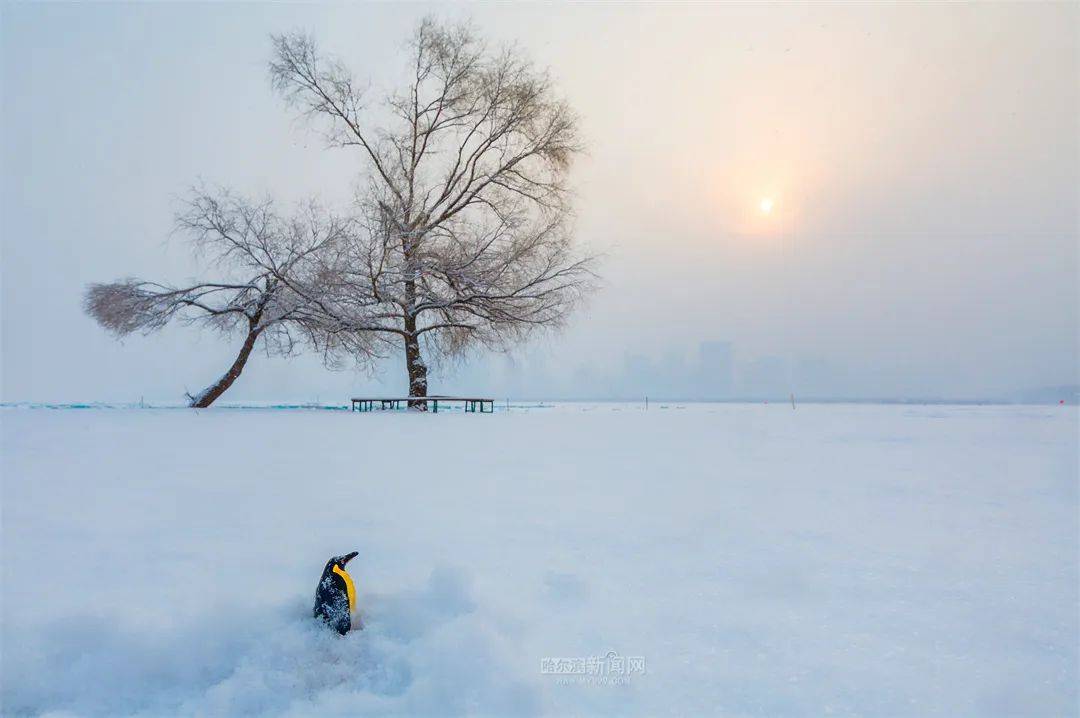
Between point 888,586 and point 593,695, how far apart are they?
1.50 metres

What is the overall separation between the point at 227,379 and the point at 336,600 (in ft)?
58.8

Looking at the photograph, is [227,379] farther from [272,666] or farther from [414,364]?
[272,666]

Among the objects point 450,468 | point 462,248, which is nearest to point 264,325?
point 462,248

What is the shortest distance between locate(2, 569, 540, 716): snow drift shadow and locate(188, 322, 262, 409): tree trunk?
17.1 metres

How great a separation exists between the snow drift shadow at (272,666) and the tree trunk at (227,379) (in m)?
17.1

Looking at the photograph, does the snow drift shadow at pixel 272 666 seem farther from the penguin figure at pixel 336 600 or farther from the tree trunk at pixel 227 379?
the tree trunk at pixel 227 379

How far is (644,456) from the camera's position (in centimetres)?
707

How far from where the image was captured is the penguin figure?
7.43ft

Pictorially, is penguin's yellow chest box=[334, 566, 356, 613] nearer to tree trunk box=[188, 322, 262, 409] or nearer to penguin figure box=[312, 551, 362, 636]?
penguin figure box=[312, 551, 362, 636]

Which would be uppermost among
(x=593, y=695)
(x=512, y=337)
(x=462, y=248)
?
(x=462, y=248)

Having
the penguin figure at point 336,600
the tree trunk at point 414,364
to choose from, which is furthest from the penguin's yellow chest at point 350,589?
the tree trunk at point 414,364

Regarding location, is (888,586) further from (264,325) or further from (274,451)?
(264,325)

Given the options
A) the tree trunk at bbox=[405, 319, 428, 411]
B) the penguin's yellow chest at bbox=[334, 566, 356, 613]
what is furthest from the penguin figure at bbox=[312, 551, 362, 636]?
the tree trunk at bbox=[405, 319, 428, 411]

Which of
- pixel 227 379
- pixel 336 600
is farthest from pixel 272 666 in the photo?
pixel 227 379
